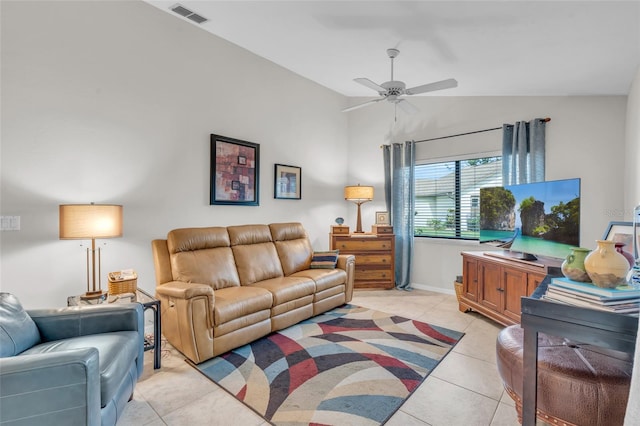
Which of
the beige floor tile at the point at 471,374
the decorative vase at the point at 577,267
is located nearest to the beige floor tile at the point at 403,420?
the beige floor tile at the point at 471,374

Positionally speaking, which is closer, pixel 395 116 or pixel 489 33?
pixel 489 33

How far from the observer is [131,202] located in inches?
115

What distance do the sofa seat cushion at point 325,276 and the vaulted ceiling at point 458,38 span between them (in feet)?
8.16

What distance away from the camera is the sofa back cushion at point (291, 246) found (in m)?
3.84

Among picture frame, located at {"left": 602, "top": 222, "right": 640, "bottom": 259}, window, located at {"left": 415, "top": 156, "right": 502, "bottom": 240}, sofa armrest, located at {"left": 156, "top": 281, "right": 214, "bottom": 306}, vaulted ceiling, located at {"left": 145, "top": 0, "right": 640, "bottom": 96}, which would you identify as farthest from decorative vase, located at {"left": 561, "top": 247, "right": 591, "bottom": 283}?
window, located at {"left": 415, "top": 156, "right": 502, "bottom": 240}

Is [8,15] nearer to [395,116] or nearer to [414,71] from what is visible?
[414,71]

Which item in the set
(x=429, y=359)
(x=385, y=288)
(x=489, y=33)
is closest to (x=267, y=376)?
(x=429, y=359)

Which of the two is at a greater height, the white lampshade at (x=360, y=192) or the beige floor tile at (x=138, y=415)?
the white lampshade at (x=360, y=192)

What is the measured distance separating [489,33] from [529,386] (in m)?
2.62

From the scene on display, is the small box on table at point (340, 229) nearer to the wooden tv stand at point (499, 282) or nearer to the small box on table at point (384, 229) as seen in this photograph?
the small box on table at point (384, 229)

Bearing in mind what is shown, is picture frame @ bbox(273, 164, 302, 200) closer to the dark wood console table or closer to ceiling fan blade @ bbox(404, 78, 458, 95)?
ceiling fan blade @ bbox(404, 78, 458, 95)

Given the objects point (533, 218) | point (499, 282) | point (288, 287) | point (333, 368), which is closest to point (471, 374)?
point (333, 368)

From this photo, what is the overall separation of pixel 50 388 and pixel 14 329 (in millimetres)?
678

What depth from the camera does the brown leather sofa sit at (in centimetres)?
246
